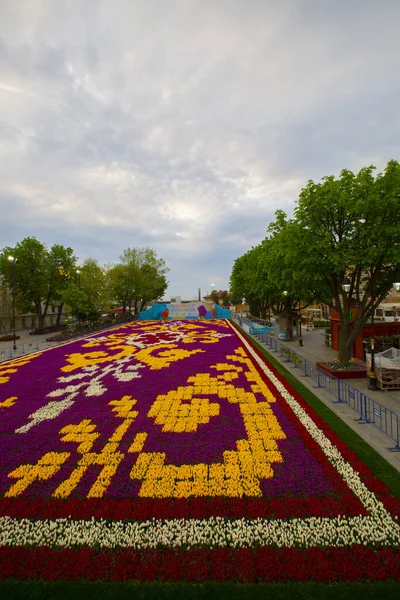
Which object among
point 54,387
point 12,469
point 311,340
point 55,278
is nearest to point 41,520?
point 12,469

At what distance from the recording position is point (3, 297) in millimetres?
47531

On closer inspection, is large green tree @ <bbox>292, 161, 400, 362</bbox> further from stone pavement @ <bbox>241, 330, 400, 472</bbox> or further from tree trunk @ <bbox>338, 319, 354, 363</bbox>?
stone pavement @ <bbox>241, 330, 400, 472</bbox>

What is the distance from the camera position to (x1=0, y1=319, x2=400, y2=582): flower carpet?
4848 mm

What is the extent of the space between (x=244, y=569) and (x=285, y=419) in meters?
6.08

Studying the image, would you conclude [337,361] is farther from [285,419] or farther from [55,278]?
[55,278]

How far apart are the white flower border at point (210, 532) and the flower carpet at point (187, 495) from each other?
0.07 ft

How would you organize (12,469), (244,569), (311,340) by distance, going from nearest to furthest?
(244,569) < (12,469) < (311,340)

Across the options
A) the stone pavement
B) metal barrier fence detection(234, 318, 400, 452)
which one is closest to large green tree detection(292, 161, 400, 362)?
metal barrier fence detection(234, 318, 400, 452)

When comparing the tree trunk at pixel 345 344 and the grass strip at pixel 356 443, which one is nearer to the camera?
the grass strip at pixel 356 443

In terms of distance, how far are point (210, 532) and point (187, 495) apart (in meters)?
1.13

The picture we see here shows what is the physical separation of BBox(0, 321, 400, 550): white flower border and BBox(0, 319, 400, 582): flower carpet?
0.07 feet

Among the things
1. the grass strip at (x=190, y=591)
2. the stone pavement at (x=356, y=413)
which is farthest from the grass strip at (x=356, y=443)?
the grass strip at (x=190, y=591)

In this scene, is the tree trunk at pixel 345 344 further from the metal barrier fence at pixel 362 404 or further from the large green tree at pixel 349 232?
the metal barrier fence at pixel 362 404

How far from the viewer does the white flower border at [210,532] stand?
5195 millimetres
